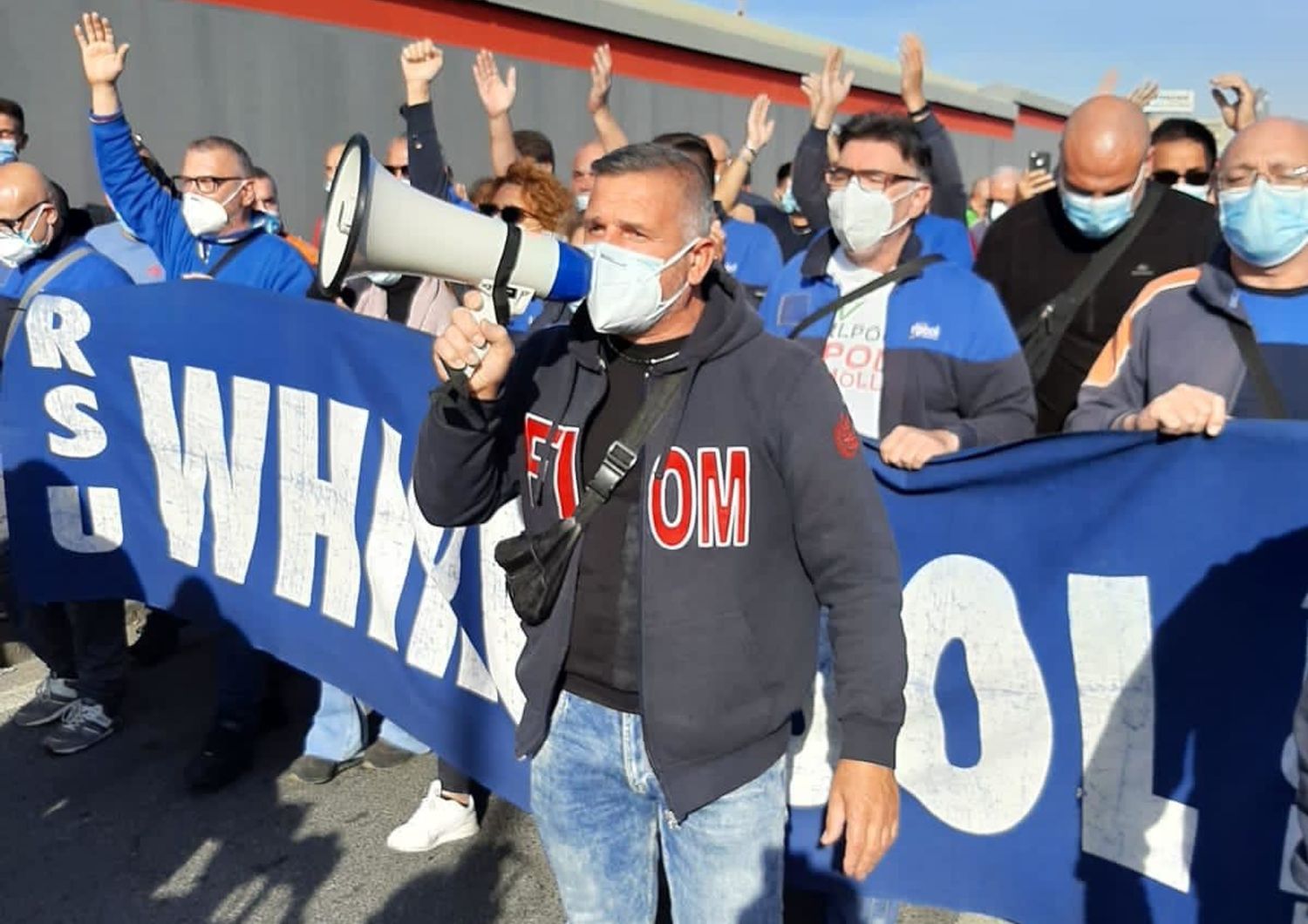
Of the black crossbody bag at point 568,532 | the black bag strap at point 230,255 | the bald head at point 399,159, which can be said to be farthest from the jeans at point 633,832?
the bald head at point 399,159

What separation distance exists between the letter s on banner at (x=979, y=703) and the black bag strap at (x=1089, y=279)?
1.31m

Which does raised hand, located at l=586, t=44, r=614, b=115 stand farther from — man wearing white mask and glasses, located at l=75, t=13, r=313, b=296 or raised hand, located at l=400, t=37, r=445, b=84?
man wearing white mask and glasses, located at l=75, t=13, r=313, b=296

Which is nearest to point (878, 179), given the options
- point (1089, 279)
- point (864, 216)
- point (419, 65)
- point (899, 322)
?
point (864, 216)

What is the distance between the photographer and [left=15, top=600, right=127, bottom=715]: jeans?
171 inches

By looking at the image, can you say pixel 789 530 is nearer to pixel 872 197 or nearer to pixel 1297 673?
pixel 1297 673

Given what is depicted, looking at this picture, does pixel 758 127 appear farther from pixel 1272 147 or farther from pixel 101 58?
pixel 1272 147

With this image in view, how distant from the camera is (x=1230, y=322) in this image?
2521 millimetres

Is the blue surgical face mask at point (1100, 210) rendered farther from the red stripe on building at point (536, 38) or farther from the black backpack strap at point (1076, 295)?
the red stripe on building at point (536, 38)

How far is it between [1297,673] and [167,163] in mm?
7859

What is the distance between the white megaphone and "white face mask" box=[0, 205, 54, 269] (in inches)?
113

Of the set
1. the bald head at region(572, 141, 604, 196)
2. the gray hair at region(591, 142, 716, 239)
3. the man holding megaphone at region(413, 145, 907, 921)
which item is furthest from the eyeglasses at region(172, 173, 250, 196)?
the gray hair at region(591, 142, 716, 239)

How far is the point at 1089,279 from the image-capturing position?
11.6ft

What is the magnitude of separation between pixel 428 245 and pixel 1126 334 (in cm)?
167

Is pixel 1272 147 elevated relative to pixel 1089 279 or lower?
elevated
